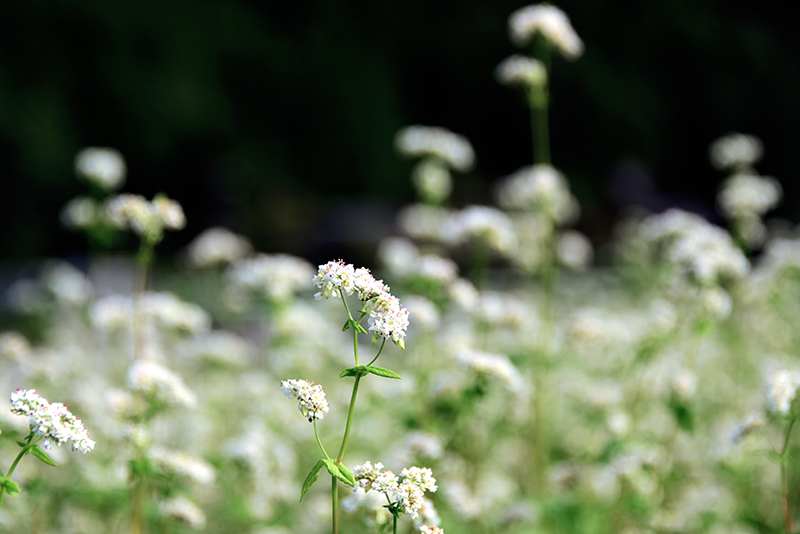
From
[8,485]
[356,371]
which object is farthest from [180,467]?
[356,371]

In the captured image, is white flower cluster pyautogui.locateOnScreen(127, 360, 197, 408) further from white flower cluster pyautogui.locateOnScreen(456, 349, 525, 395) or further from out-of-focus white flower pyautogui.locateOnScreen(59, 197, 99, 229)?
out-of-focus white flower pyautogui.locateOnScreen(59, 197, 99, 229)

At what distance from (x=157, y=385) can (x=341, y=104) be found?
13174 millimetres

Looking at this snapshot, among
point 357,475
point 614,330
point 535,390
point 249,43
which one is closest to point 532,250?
point 614,330

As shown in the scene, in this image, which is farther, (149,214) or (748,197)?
(748,197)

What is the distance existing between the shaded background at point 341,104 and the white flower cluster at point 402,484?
31.0 ft

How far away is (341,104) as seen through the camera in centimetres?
1470

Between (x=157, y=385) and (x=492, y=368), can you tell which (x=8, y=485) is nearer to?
(x=157, y=385)

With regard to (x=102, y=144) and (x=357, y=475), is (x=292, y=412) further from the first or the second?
(x=102, y=144)

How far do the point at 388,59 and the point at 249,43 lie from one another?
10.6 feet

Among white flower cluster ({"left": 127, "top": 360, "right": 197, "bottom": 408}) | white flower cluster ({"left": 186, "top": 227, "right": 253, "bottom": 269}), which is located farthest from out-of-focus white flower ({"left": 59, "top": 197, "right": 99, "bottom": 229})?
white flower cluster ({"left": 127, "top": 360, "right": 197, "bottom": 408})

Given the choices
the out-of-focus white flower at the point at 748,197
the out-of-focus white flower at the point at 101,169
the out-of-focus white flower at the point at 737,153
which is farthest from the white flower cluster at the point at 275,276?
the out-of-focus white flower at the point at 737,153

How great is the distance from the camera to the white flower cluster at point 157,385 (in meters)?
2.09

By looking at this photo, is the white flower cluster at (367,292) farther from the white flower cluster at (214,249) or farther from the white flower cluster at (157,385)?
the white flower cluster at (214,249)

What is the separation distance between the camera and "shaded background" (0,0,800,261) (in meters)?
12.5
